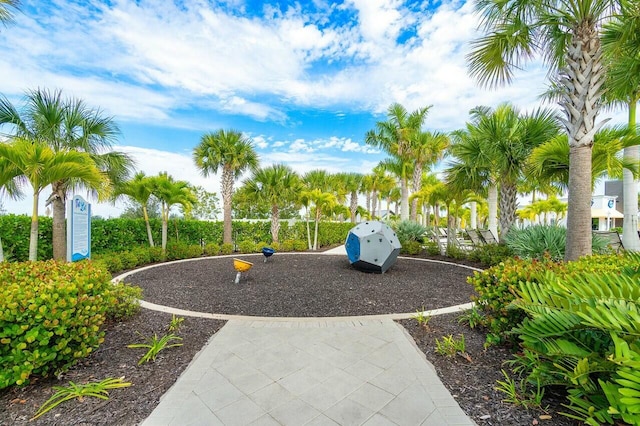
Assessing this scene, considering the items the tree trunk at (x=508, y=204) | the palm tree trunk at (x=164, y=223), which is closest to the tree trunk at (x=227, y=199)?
the palm tree trunk at (x=164, y=223)

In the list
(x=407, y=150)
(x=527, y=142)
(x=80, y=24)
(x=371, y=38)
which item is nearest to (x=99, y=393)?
(x=80, y=24)

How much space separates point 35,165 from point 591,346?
8113 millimetres

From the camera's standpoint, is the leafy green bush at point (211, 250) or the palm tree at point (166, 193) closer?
the palm tree at point (166, 193)

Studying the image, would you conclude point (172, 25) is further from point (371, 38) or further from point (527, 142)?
point (527, 142)

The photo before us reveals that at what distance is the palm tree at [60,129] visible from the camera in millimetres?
6922

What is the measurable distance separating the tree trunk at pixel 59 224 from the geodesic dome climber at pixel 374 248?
8047mm

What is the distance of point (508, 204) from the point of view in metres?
9.45

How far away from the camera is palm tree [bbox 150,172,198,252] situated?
415 inches

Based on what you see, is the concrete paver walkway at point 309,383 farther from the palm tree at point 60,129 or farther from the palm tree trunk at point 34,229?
the palm tree at point 60,129

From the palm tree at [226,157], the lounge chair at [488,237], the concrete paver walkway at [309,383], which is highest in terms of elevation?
the palm tree at [226,157]

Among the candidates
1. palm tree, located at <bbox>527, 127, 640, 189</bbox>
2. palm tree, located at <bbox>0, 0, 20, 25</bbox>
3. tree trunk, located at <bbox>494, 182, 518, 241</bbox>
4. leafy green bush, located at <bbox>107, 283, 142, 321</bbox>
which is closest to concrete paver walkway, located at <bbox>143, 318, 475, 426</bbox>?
leafy green bush, located at <bbox>107, 283, 142, 321</bbox>

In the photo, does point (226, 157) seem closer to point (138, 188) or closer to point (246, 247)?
point (138, 188)

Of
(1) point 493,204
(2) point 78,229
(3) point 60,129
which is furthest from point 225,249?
(1) point 493,204

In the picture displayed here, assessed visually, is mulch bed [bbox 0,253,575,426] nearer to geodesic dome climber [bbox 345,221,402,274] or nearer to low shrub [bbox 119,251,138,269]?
geodesic dome climber [bbox 345,221,402,274]
